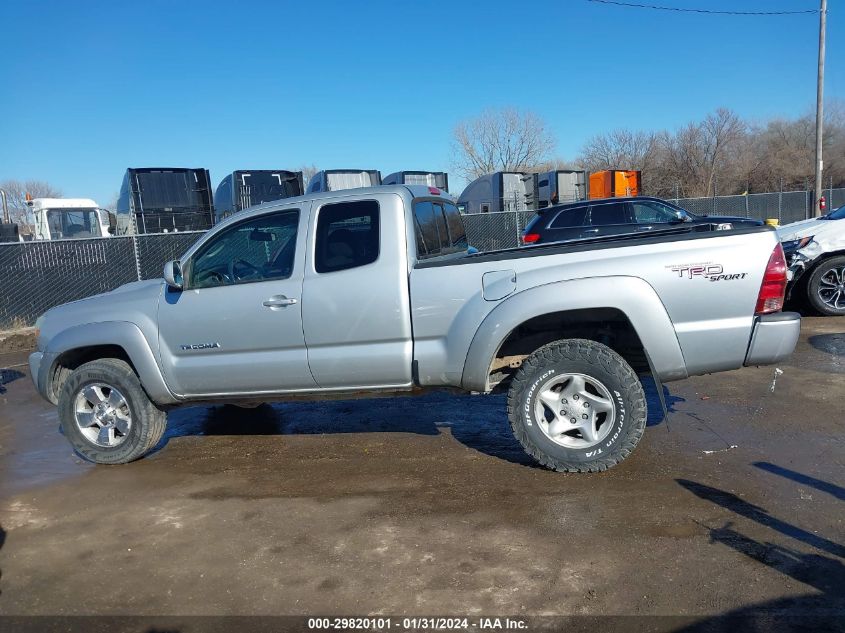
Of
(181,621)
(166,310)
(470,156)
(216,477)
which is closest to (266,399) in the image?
(216,477)

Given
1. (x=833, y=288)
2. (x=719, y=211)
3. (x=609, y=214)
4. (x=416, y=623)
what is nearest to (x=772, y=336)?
(x=416, y=623)

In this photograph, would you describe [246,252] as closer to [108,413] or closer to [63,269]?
[108,413]

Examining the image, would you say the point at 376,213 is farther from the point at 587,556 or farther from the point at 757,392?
the point at 757,392

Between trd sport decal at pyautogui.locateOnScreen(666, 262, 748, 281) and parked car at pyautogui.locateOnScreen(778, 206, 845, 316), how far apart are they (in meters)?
5.86

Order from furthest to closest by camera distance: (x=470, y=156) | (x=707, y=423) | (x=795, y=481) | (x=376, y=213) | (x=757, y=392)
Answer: (x=470, y=156) < (x=757, y=392) < (x=707, y=423) < (x=376, y=213) < (x=795, y=481)

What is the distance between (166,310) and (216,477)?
1.33 m

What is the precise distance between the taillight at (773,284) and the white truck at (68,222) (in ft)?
64.5

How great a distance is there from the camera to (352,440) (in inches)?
222

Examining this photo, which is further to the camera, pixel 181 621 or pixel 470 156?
pixel 470 156

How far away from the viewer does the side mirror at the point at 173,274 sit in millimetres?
4902

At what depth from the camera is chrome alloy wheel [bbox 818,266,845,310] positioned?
9250mm

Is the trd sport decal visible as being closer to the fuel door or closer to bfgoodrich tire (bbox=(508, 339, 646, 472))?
bfgoodrich tire (bbox=(508, 339, 646, 472))

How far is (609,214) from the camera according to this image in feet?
43.4

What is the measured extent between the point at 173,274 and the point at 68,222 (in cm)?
1800
